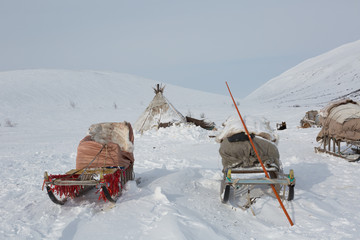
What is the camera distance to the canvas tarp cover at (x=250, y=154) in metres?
6.07

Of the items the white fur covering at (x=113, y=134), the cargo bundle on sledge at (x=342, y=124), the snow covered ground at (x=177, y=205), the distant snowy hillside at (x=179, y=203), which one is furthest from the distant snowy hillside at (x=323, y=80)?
the white fur covering at (x=113, y=134)

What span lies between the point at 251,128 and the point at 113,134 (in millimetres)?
3171

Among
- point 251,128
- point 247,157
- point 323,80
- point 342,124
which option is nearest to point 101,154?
point 247,157

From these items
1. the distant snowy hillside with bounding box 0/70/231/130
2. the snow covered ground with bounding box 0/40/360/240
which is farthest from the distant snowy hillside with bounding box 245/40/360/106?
the snow covered ground with bounding box 0/40/360/240

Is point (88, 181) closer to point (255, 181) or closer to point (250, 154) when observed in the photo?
point (255, 181)

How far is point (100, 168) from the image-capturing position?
644 centimetres

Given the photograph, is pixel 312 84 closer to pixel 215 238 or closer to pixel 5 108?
pixel 5 108

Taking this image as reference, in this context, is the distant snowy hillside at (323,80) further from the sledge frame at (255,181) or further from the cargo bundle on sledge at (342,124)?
the sledge frame at (255,181)

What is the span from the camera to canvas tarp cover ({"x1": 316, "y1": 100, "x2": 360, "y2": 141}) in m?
9.33

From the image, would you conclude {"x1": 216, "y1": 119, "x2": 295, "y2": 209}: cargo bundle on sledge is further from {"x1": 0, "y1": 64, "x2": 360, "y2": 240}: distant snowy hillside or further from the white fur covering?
the white fur covering

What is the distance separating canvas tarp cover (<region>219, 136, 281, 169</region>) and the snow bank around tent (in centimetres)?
15

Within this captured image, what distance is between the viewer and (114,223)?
15.6ft

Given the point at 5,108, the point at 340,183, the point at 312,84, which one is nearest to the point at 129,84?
the point at 5,108

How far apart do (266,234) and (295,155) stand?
21.8ft
